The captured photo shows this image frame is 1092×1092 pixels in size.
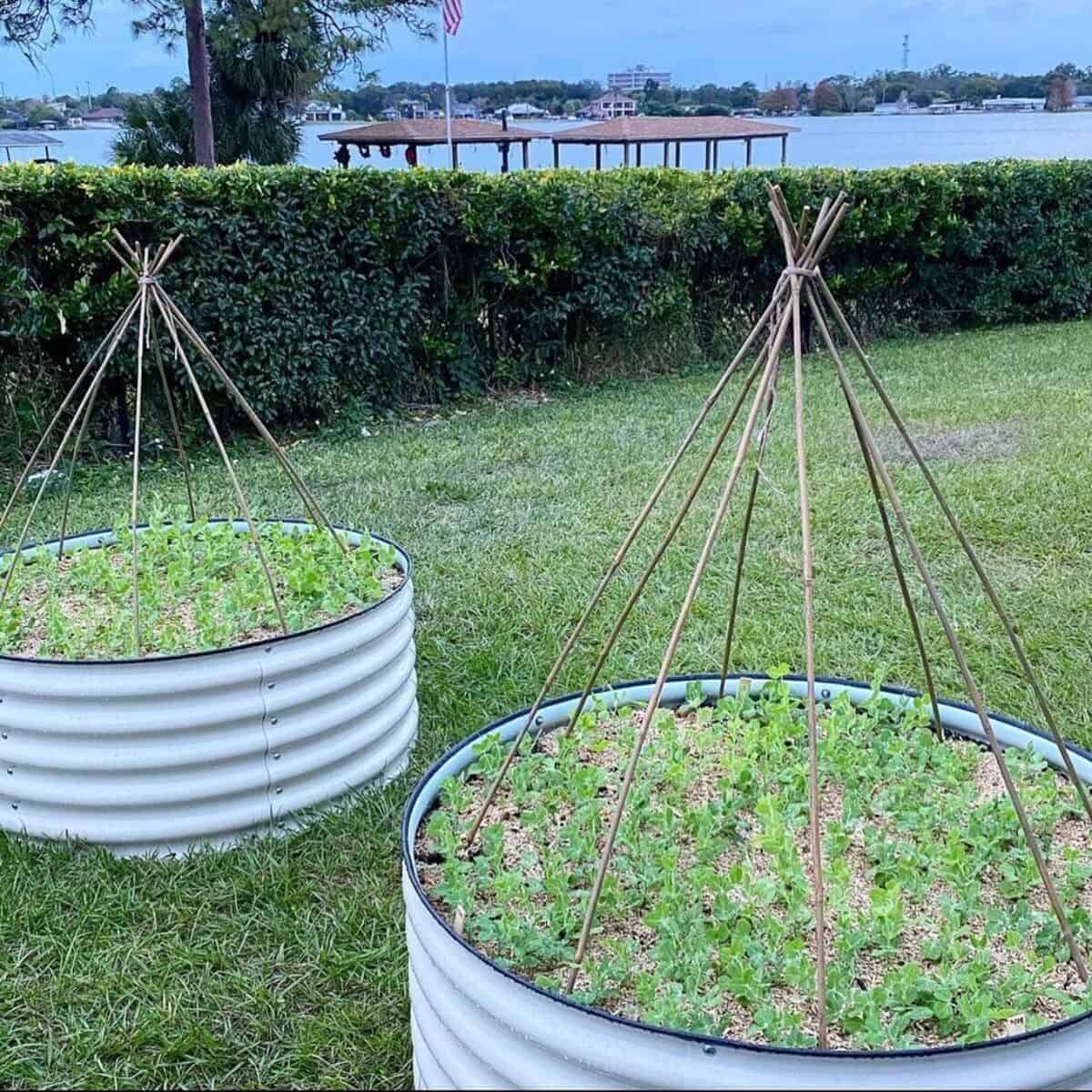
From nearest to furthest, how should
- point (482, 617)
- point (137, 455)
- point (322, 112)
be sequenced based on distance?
1. point (137, 455)
2. point (482, 617)
3. point (322, 112)

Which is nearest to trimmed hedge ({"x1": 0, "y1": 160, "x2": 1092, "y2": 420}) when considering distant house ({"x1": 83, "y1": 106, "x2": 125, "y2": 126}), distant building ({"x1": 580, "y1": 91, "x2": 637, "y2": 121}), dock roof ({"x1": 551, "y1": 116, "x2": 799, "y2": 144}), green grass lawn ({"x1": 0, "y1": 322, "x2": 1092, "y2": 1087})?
green grass lawn ({"x1": 0, "y1": 322, "x2": 1092, "y2": 1087})

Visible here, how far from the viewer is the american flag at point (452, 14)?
36.1 feet

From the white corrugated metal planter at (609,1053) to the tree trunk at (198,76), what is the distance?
11003 millimetres

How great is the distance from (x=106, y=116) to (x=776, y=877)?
13243 mm

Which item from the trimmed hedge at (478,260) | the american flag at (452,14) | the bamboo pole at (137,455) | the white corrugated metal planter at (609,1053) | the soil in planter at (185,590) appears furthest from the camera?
the american flag at (452,14)

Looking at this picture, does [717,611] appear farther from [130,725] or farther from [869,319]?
[869,319]

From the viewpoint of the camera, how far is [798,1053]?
3.80 ft

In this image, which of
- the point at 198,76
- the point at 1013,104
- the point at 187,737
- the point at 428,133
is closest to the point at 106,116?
the point at 198,76

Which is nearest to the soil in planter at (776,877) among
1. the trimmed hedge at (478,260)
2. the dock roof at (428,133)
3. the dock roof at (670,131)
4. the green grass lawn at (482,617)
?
the green grass lawn at (482,617)

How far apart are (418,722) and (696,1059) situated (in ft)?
6.25

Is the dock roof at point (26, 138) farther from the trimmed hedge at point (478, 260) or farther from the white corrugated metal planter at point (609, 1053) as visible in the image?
the white corrugated metal planter at point (609, 1053)

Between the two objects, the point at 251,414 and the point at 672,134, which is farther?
the point at 672,134

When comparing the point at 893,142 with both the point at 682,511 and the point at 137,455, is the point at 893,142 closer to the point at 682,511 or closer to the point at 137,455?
the point at 137,455

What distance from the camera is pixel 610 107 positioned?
61.7ft
